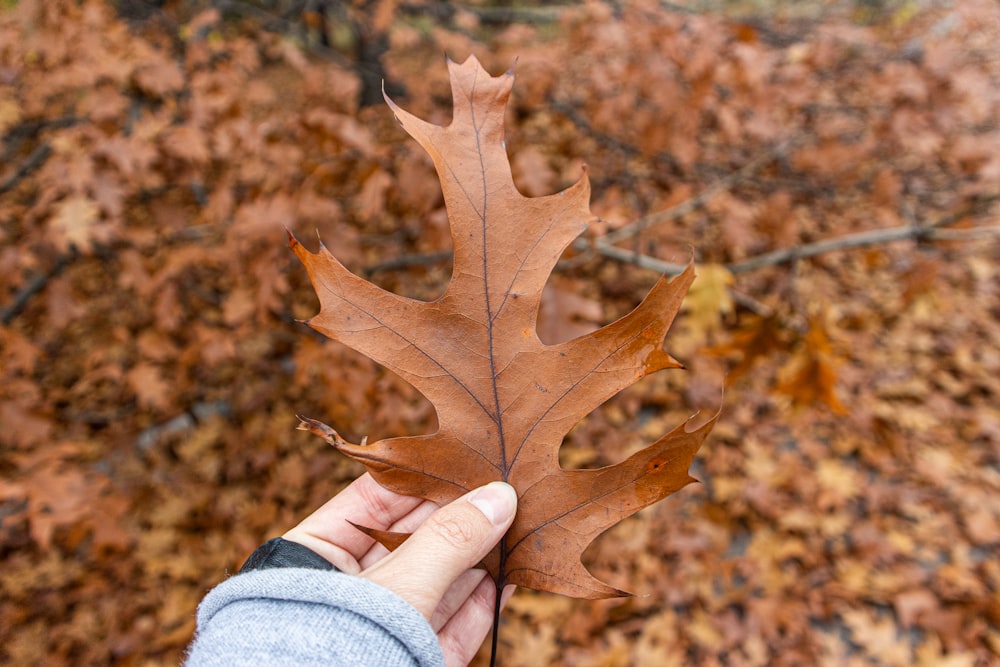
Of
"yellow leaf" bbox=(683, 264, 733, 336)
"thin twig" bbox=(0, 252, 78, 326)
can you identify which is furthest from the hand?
"thin twig" bbox=(0, 252, 78, 326)

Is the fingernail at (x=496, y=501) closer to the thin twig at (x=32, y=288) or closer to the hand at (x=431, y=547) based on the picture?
the hand at (x=431, y=547)

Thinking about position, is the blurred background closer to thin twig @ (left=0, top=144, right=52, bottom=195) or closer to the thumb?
thin twig @ (left=0, top=144, right=52, bottom=195)

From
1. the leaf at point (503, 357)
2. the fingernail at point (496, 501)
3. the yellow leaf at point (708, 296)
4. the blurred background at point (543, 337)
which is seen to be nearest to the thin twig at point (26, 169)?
the blurred background at point (543, 337)

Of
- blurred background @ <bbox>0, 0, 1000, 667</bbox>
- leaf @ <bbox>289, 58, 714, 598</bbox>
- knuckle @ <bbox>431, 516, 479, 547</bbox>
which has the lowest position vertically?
blurred background @ <bbox>0, 0, 1000, 667</bbox>

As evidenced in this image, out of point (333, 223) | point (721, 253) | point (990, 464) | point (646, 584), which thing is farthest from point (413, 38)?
point (990, 464)

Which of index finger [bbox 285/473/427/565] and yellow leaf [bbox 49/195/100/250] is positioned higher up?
yellow leaf [bbox 49/195/100/250]

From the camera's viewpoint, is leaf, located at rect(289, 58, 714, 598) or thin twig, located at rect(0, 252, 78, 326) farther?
thin twig, located at rect(0, 252, 78, 326)

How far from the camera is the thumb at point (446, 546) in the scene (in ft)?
3.52

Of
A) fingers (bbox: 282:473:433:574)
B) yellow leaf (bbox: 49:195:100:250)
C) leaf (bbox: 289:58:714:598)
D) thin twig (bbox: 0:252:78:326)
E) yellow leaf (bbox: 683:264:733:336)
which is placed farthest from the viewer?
thin twig (bbox: 0:252:78:326)

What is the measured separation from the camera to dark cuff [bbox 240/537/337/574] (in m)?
1.27

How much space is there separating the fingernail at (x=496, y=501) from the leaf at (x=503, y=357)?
3cm

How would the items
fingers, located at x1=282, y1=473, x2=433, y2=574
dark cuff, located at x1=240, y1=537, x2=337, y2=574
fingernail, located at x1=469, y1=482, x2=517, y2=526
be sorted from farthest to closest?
fingers, located at x1=282, y1=473, x2=433, y2=574 → dark cuff, located at x1=240, y1=537, x2=337, y2=574 → fingernail, located at x1=469, y1=482, x2=517, y2=526

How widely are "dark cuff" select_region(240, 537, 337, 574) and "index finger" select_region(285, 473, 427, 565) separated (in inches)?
4.6

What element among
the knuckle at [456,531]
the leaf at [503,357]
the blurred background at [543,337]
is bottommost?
the blurred background at [543,337]
